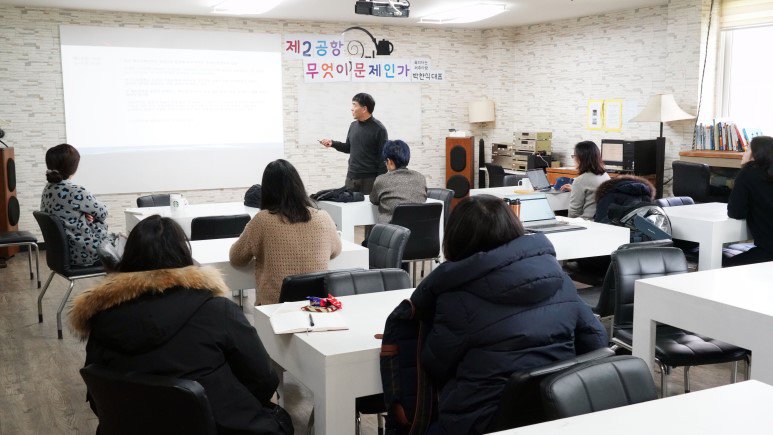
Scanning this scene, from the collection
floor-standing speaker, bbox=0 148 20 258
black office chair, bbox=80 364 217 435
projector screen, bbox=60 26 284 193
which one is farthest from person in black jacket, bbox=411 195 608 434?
projector screen, bbox=60 26 284 193

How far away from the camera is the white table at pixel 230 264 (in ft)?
13.2

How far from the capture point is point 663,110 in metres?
8.26

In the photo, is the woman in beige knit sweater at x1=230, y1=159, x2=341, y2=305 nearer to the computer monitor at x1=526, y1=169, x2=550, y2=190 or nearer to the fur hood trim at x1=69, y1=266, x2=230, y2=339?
the fur hood trim at x1=69, y1=266, x2=230, y2=339

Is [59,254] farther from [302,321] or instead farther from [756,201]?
[756,201]

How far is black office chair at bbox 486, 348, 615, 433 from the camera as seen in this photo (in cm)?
213

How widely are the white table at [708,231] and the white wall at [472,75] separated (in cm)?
336

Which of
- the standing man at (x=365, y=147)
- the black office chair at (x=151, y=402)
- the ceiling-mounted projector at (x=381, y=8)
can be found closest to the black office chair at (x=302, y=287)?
the black office chair at (x=151, y=402)

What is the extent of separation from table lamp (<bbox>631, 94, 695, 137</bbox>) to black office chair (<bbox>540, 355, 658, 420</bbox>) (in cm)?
675

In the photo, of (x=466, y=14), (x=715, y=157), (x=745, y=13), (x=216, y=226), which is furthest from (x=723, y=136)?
(x=216, y=226)

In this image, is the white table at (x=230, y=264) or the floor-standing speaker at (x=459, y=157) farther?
the floor-standing speaker at (x=459, y=157)

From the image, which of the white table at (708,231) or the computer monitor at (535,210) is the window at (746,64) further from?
the computer monitor at (535,210)

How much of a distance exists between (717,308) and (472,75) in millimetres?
8715

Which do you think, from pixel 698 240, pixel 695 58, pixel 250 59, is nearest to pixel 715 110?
pixel 695 58

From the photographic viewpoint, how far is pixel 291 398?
4254 mm
